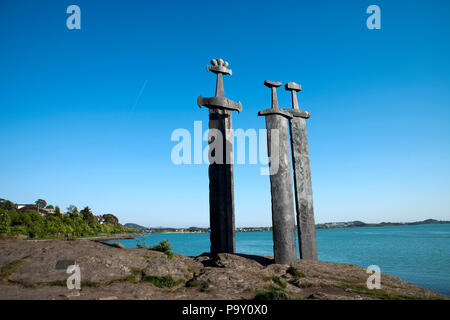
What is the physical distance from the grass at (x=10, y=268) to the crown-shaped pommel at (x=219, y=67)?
1101 cm

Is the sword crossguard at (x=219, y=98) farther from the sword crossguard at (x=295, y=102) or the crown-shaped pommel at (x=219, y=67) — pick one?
the sword crossguard at (x=295, y=102)

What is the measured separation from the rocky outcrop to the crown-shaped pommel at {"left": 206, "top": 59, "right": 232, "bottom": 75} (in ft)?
29.2

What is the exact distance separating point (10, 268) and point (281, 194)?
383 inches

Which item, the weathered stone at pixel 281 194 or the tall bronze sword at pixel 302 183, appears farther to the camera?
the tall bronze sword at pixel 302 183

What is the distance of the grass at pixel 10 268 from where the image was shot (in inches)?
331

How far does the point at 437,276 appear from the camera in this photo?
2555 centimetres

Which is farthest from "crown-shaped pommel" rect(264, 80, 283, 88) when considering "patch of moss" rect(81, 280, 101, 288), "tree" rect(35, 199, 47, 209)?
"tree" rect(35, 199, 47, 209)

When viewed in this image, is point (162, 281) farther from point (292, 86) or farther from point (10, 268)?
point (292, 86)

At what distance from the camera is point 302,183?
1377 cm

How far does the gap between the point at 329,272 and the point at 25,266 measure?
34.3 feet

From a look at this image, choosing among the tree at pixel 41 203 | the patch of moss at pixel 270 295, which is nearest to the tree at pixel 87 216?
the tree at pixel 41 203
